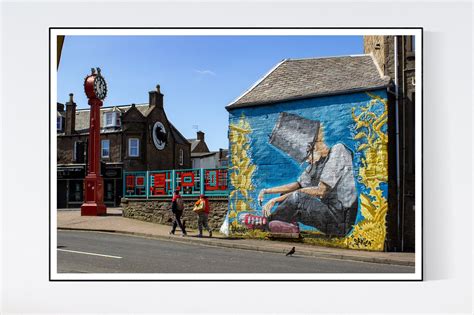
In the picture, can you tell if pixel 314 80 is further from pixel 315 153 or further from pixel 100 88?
pixel 100 88

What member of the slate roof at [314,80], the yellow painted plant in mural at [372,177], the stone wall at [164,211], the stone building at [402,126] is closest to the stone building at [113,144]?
the stone wall at [164,211]

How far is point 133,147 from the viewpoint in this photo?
2728cm

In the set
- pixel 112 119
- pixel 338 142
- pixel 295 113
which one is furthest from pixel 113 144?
pixel 338 142

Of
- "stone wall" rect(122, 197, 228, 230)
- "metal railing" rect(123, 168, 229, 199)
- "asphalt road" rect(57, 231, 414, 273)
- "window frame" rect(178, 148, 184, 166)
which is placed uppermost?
"window frame" rect(178, 148, 184, 166)

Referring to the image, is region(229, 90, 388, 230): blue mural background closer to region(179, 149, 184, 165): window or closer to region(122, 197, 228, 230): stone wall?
region(122, 197, 228, 230): stone wall

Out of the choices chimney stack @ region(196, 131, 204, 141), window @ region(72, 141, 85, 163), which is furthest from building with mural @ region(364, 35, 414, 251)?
chimney stack @ region(196, 131, 204, 141)

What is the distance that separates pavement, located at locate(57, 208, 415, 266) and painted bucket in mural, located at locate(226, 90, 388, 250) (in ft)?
1.43

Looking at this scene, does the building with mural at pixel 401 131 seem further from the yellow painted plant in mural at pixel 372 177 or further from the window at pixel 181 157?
the window at pixel 181 157

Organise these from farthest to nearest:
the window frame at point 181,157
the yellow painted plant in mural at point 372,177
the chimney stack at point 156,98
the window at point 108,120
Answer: the window frame at point 181,157, the chimney stack at point 156,98, the window at point 108,120, the yellow painted plant in mural at point 372,177

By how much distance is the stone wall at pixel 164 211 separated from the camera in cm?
1460

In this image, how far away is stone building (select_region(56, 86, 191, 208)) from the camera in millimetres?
26781
